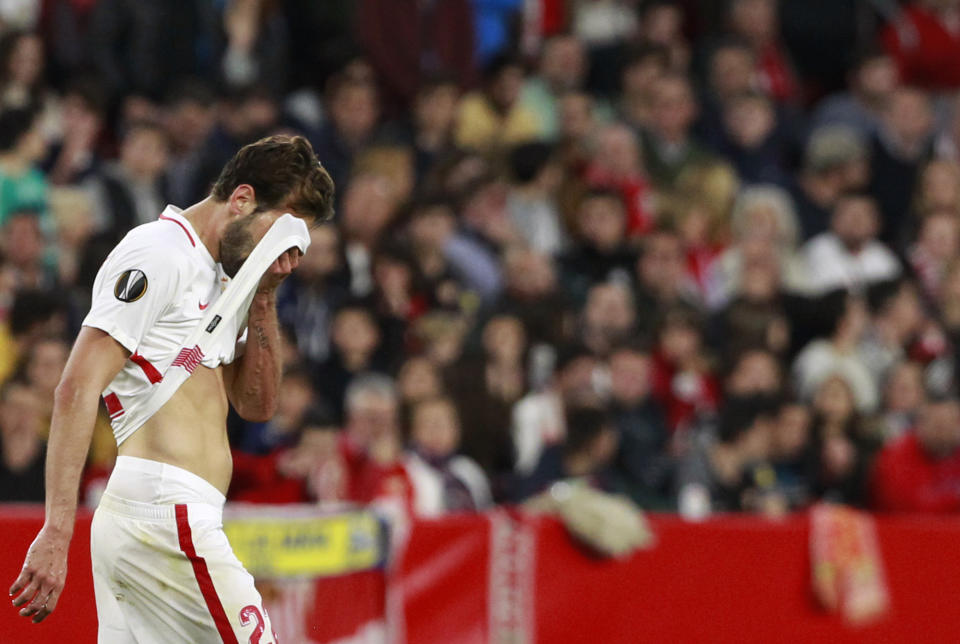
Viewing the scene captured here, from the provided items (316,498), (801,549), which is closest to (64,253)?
(316,498)

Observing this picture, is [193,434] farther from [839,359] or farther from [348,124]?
[839,359]

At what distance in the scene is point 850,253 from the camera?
12.3m

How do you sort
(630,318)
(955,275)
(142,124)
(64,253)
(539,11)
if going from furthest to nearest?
(539,11) < (955,275) < (630,318) < (142,124) < (64,253)

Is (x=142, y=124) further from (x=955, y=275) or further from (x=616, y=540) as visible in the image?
(x=955, y=275)

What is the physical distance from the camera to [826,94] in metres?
14.8

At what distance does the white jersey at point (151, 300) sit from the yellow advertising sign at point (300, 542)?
269 cm

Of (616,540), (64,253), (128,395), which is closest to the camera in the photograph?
(128,395)

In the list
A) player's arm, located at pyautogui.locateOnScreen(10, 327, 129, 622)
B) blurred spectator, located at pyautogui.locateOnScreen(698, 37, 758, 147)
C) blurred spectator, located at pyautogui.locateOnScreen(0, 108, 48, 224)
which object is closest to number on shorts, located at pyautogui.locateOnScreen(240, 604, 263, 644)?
player's arm, located at pyautogui.locateOnScreen(10, 327, 129, 622)

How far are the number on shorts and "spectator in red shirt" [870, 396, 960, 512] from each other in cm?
606

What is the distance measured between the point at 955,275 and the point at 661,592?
187 inches

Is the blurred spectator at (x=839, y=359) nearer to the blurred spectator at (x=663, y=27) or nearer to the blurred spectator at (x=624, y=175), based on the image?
the blurred spectator at (x=624, y=175)

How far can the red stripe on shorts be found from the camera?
15.1ft

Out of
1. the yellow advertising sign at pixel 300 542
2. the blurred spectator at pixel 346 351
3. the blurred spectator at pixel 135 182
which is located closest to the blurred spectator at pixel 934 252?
the blurred spectator at pixel 346 351

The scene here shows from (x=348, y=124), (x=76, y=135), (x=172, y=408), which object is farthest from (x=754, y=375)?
(x=172, y=408)
